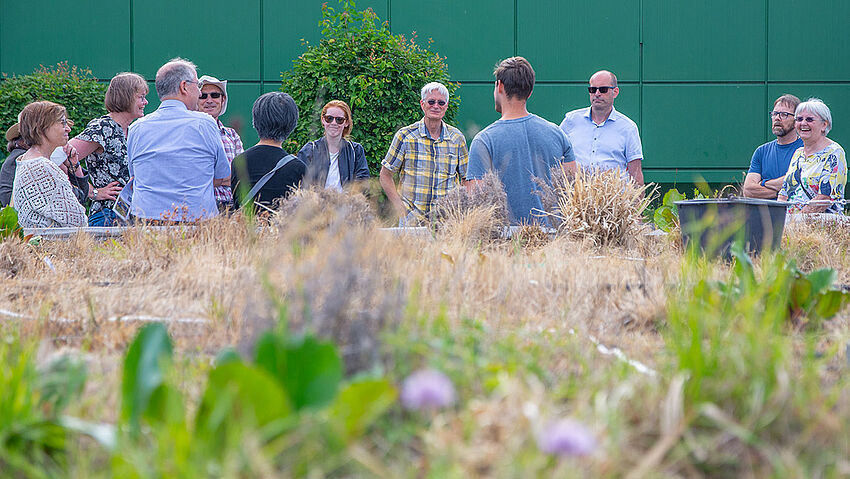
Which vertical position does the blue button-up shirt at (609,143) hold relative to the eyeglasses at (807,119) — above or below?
below

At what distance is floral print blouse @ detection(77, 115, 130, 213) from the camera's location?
501 centimetres

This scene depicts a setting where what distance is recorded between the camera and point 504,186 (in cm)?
487

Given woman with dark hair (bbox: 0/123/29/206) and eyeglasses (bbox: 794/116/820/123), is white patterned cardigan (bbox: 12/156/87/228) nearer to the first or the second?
woman with dark hair (bbox: 0/123/29/206)

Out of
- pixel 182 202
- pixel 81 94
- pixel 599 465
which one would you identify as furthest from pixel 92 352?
pixel 81 94

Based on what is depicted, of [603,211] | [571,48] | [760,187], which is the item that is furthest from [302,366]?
[571,48]

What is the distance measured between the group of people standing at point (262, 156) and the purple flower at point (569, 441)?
317cm

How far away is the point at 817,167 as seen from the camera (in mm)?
Result: 5262

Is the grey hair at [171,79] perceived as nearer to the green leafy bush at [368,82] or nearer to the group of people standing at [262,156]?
the group of people standing at [262,156]

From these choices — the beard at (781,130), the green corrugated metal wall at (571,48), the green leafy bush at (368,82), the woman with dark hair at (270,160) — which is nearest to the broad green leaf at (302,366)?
the woman with dark hair at (270,160)

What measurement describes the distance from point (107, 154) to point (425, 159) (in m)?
2.25

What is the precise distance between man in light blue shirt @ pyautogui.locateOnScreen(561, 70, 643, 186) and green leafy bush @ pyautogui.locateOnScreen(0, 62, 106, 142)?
21.3 feet

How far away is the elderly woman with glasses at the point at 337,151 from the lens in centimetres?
575

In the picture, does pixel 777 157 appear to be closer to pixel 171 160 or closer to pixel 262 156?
pixel 262 156

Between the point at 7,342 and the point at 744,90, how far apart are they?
35.8 feet
